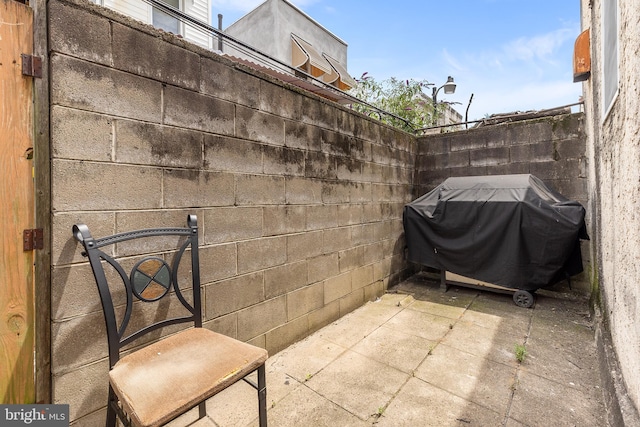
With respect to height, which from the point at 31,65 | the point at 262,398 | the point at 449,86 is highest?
the point at 449,86

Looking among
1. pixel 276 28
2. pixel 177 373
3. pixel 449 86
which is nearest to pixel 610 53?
pixel 177 373

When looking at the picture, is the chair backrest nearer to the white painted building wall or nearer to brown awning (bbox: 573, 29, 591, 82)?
brown awning (bbox: 573, 29, 591, 82)

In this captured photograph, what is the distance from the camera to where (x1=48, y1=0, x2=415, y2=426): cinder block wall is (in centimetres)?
149

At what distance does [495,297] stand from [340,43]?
11348 millimetres

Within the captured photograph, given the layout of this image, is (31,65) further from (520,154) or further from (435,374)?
(520,154)

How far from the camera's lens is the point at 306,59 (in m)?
8.47

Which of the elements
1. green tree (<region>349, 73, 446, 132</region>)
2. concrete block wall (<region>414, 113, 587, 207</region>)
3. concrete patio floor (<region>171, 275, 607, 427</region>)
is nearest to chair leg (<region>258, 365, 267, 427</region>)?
concrete patio floor (<region>171, 275, 607, 427</region>)

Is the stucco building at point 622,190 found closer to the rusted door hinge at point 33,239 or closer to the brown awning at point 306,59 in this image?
the rusted door hinge at point 33,239

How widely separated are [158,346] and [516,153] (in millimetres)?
4982

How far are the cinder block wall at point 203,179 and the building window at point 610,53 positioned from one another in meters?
2.18

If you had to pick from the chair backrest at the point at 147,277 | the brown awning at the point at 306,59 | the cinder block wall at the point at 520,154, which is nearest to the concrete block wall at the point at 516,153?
the cinder block wall at the point at 520,154

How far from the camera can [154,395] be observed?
1.17 meters

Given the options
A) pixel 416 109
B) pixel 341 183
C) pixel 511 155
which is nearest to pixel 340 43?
pixel 416 109

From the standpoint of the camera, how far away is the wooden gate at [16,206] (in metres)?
1.39
